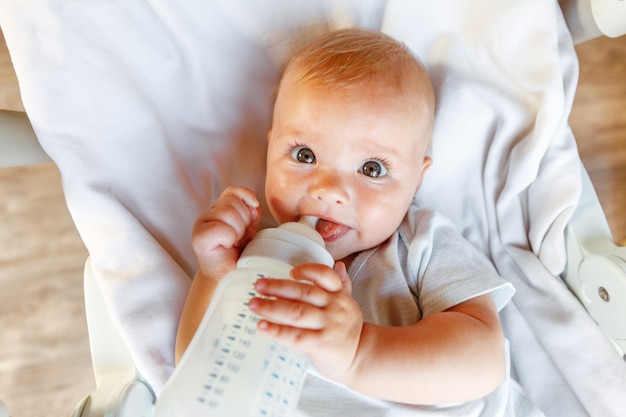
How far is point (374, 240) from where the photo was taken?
78cm

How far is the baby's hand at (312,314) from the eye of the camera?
517mm

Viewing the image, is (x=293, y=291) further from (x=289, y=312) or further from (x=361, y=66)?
(x=361, y=66)

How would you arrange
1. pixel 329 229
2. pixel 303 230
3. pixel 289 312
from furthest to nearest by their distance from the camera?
1. pixel 329 229
2. pixel 303 230
3. pixel 289 312

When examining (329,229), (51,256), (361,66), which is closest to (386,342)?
(329,229)

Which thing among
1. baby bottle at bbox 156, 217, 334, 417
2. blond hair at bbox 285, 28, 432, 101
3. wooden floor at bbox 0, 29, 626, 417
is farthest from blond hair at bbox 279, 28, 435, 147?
wooden floor at bbox 0, 29, 626, 417

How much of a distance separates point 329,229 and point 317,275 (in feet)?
0.64

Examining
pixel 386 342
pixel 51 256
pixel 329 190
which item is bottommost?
pixel 51 256

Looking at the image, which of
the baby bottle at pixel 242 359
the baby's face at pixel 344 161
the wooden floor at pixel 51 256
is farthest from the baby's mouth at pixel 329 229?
the wooden floor at pixel 51 256

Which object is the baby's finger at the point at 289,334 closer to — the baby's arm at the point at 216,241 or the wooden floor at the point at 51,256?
the baby's arm at the point at 216,241

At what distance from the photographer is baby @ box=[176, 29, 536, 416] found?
67cm

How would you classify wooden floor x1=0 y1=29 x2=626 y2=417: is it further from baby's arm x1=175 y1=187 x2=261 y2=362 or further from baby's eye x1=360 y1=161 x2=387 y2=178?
baby's eye x1=360 y1=161 x2=387 y2=178

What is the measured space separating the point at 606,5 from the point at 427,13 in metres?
0.25

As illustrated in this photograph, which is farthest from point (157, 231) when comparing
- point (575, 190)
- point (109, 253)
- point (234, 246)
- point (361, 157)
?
point (575, 190)

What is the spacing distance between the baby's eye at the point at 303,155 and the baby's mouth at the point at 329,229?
77mm
